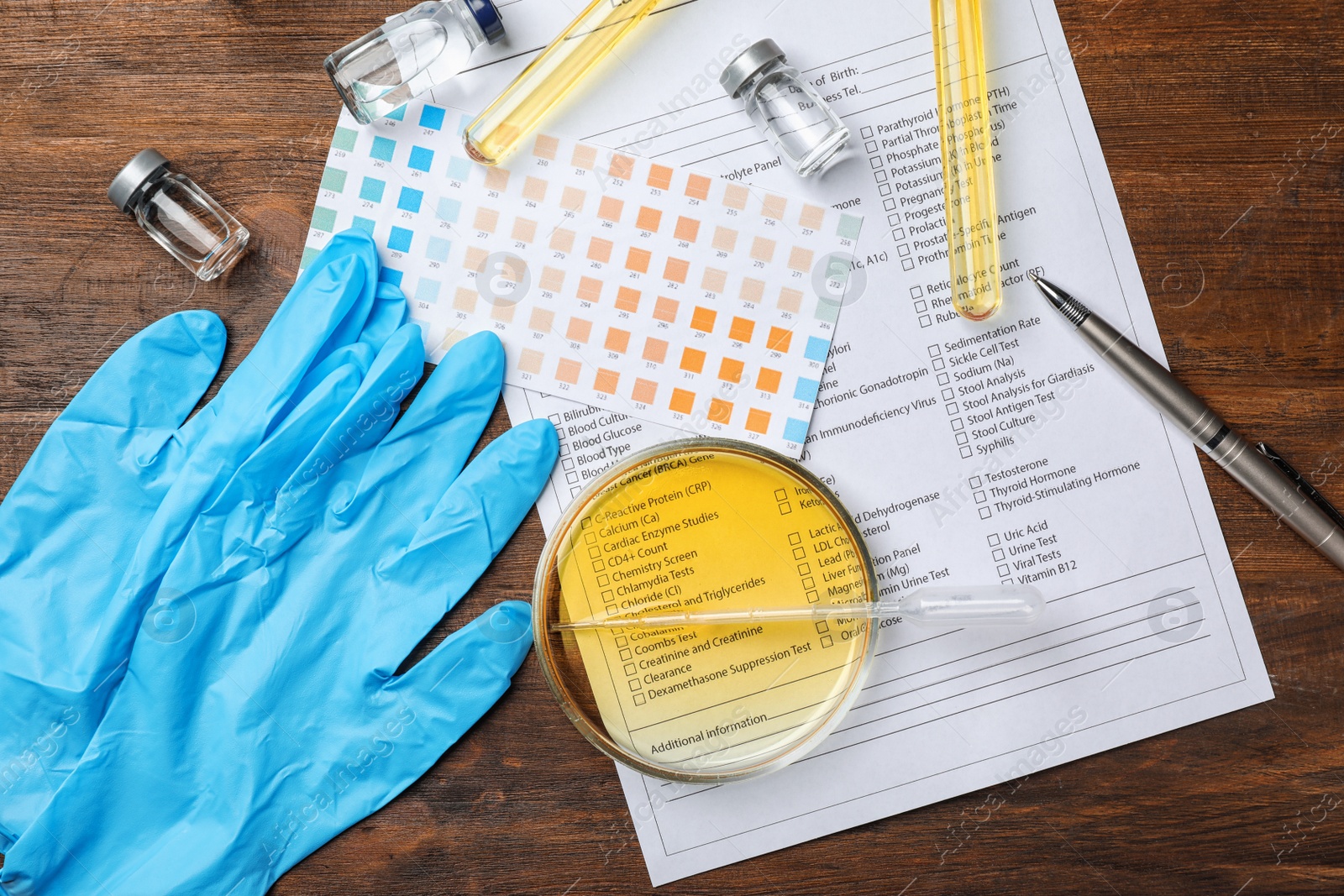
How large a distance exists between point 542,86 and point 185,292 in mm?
551

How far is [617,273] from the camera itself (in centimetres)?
106

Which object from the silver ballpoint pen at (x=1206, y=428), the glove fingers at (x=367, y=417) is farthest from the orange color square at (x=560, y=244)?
the silver ballpoint pen at (x=1206, y=428)

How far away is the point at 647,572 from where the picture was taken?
1.00m

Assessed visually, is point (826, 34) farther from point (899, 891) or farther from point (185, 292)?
point (899, 891)

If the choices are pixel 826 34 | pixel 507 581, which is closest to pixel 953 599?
pixel 507 581

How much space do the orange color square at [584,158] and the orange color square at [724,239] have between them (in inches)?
7.5

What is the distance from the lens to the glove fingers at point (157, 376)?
101cm

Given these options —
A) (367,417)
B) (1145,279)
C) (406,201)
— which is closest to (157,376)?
(367,417)

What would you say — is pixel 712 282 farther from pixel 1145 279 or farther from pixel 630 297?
pixel 1145 279

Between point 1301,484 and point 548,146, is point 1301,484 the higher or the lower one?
the lower one

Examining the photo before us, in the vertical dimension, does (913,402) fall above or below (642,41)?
below

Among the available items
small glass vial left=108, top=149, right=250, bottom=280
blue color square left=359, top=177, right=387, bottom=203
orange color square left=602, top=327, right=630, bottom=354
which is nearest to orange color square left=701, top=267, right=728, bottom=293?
orange color square left=602, top=327, right=630, bottom=354

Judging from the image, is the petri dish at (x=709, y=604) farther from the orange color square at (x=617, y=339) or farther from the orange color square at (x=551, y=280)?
the orange color square at (x=551, y=280)

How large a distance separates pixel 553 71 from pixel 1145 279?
848 millimetres
